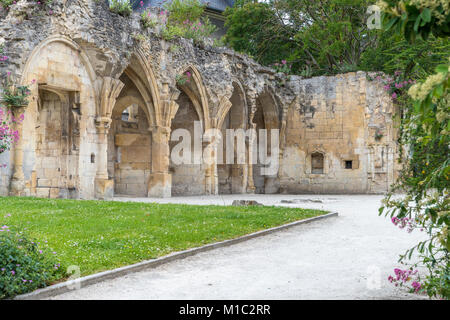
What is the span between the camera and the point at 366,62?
2455 centimetres

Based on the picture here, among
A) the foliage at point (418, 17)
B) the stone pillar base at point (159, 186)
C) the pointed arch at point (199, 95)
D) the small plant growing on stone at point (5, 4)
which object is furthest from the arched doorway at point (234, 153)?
the foliage at point (418, 17)

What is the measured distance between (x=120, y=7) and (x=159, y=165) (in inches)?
214

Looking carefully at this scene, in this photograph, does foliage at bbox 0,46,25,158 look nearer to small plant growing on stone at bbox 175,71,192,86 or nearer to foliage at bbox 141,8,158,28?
foliage at bbox 141,8,158,28

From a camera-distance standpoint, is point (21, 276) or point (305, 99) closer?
point (21, 276)

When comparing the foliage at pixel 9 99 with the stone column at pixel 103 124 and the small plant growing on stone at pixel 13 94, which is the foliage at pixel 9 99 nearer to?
the small plant growing on stone at pixel 13 94

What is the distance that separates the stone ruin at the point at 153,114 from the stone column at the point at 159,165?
36mm

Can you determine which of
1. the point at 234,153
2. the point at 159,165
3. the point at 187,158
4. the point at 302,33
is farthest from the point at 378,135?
the point at 159,165

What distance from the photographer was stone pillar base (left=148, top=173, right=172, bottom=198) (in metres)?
17.5

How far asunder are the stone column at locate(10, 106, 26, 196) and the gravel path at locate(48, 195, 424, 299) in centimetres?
722

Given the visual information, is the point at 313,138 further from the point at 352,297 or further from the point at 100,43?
the point at 352,297

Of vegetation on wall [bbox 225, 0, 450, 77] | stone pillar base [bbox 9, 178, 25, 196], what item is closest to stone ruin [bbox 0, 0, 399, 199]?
stone pillar base [bbox 9, 178, 25, 196]

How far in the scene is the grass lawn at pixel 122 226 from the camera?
564cm
